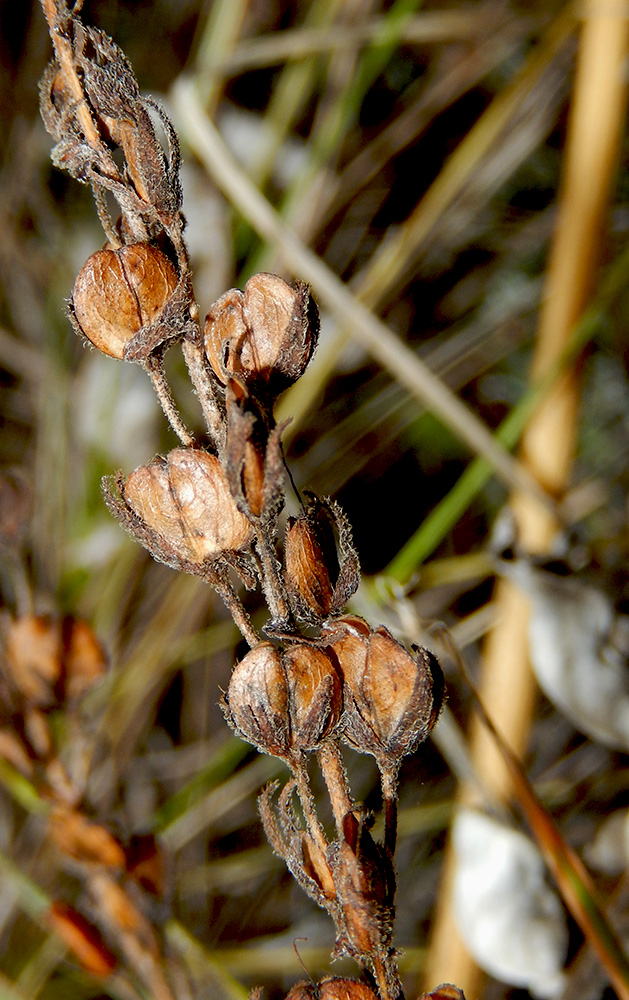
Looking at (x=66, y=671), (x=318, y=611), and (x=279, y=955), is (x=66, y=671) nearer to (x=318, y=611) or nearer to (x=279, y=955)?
(x=318, y=611)

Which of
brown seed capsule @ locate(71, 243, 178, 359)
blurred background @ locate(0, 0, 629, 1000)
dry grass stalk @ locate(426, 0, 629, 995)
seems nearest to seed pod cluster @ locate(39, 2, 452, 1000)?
brown seed capsule @ locate(71, 243, 178, 359)

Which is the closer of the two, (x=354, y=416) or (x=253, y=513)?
(x=253, y=513)

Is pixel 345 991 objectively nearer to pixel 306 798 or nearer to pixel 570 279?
pixel 306 798

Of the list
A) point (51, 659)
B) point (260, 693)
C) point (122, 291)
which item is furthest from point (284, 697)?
point (51, 659)

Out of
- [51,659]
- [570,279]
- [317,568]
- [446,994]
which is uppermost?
[570,279]

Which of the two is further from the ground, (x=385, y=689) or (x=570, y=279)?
(x=570, y=279)

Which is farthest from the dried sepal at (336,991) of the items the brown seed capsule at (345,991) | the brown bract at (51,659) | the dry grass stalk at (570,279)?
the dry grass stalk at (570,279)
